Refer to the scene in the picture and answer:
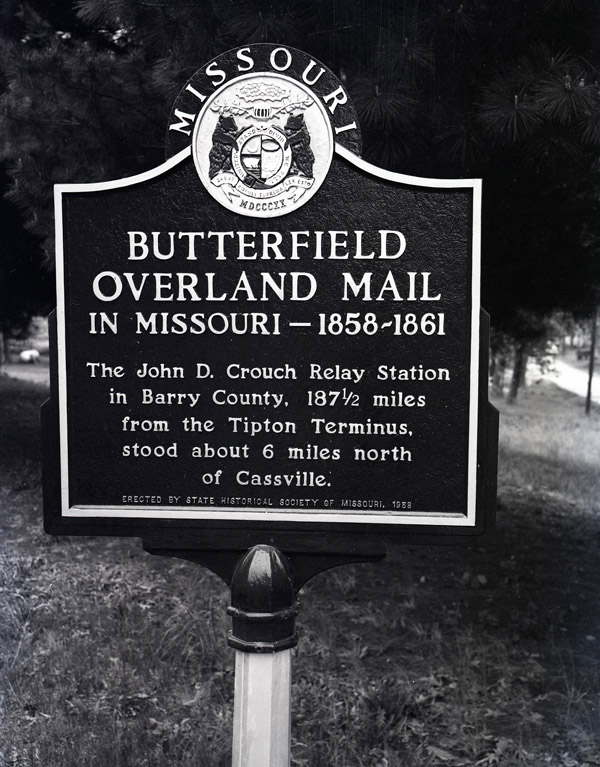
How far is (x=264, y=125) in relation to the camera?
2465mm

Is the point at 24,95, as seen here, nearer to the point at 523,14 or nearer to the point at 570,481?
the point at 523,14

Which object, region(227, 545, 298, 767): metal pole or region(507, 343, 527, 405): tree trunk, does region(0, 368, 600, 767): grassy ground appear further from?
region(507, 343, 527, 405): tree trunk

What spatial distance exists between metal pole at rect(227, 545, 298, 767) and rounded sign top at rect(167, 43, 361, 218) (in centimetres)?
112

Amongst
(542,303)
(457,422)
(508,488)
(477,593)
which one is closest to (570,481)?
(508,488)

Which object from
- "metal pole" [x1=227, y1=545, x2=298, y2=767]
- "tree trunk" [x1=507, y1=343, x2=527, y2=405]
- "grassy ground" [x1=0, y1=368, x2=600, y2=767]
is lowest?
"grassy ground" [x1=0, y1=368, x2=600, y2=767]

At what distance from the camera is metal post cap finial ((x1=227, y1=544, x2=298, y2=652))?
2527mm

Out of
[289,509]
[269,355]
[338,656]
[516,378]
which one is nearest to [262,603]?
[289,509]

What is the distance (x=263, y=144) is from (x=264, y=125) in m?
0.06

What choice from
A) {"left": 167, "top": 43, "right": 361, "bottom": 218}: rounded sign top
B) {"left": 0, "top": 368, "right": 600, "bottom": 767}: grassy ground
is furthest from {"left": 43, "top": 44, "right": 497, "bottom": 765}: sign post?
{"left": 0, "top": 368, "right": 600, "bottom": 767}: grassy ground

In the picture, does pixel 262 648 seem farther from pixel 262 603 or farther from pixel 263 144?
pixel 263 144

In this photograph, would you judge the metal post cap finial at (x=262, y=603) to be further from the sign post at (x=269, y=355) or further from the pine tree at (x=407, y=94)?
the pine tree at (x=407, y=94)

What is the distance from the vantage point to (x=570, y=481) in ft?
23.7

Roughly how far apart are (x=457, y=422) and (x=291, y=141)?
1.00m

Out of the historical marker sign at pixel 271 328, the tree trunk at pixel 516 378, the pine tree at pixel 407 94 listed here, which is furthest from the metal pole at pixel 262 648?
the tree trunk at pixel 516 378
